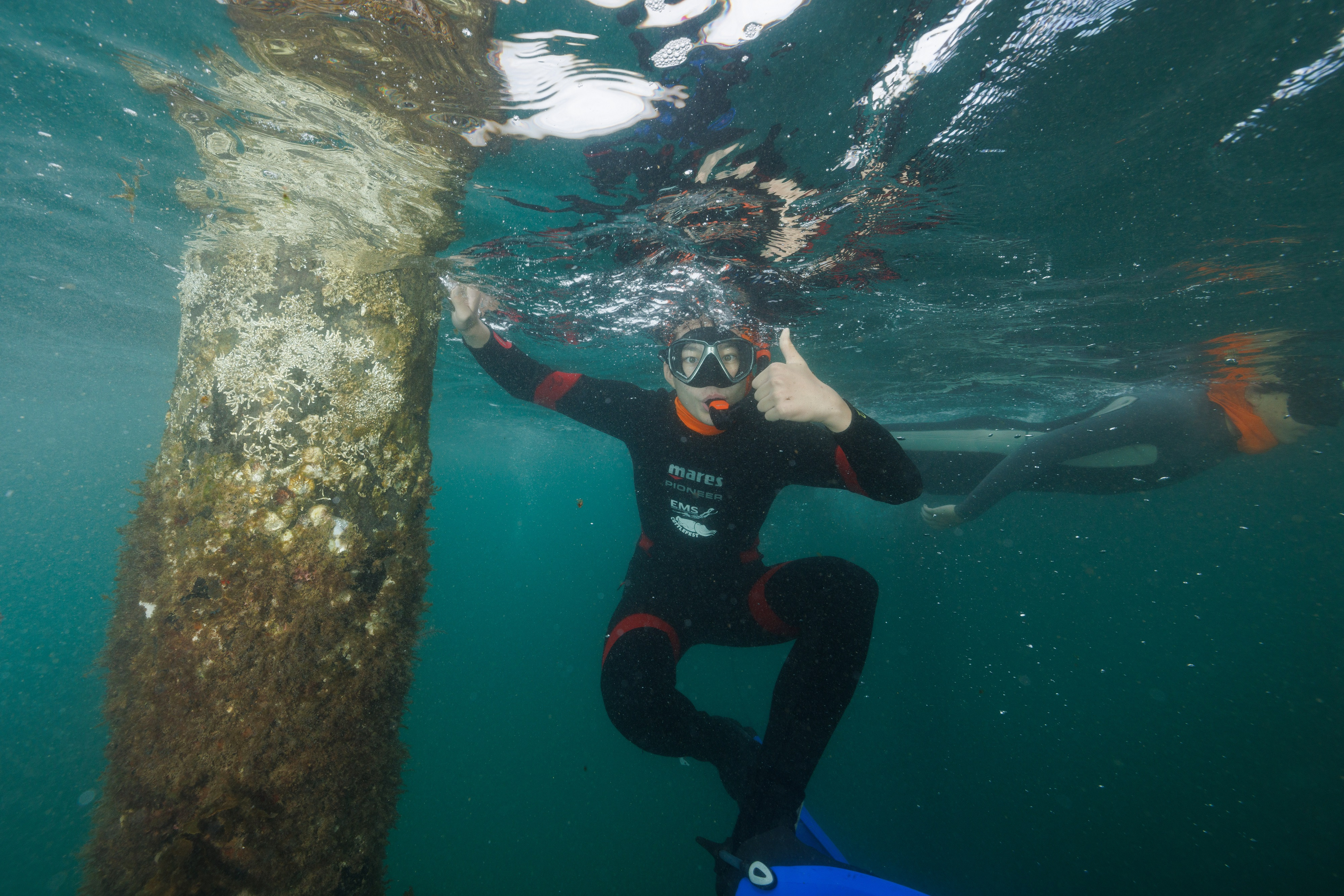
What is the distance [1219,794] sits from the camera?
39594 mm

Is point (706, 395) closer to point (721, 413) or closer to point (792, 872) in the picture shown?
point (721, 413)

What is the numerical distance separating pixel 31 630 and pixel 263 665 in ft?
250

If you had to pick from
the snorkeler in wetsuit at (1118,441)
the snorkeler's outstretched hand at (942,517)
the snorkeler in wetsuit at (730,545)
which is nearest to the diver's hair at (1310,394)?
the snorkeler in wetsuit at (1118,441)

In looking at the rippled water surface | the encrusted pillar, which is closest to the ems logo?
the encrusted pillar

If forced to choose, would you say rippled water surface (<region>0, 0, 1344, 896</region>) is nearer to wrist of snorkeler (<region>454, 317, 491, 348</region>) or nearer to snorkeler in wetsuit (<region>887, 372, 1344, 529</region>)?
snorkeler in wetsuit (<region>887, 372, 1344, 529</region>)

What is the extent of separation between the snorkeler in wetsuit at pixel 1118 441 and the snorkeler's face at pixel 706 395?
690 cm

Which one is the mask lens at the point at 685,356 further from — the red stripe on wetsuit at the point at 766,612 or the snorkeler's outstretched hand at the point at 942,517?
the snorkeler's outstretched hand at the point at 942,517

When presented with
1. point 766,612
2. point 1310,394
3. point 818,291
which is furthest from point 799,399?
point 1310,394

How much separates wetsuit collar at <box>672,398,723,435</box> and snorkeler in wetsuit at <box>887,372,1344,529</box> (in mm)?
6909

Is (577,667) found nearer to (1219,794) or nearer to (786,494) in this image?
(786,494)

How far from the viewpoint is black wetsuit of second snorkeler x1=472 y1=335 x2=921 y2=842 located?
9.71 feet

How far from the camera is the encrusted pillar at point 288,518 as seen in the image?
108 inches

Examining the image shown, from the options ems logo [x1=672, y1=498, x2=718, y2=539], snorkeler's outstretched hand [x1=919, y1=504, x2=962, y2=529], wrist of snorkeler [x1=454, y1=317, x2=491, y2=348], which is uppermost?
wrist of snorkeler [x1=454, y1=317, x2=491, y2=348]

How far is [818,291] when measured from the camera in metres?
8.95
